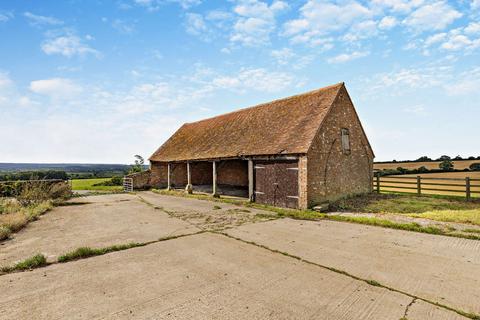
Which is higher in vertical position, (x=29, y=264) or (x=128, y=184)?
(x=128, y=184)

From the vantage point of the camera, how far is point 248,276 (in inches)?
190

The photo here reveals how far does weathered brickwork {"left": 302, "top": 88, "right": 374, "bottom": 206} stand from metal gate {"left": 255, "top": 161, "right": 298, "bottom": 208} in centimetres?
78

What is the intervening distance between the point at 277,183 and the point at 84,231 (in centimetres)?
834

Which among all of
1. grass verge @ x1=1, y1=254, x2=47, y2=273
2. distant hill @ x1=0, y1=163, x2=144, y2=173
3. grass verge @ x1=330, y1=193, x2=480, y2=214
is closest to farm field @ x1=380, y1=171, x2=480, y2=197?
grass verge @ x1=330, y1=193, x2=480, y2=214

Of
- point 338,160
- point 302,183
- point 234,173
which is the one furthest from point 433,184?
point 234,173

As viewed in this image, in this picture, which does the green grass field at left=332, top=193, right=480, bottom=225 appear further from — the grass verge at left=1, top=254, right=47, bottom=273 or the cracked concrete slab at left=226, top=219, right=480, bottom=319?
the grass verge at left=1, top=254, right=47, bottom=273

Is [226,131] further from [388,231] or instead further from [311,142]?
[388,231]

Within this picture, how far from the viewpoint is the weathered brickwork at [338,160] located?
12414mm

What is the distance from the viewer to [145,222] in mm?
9820

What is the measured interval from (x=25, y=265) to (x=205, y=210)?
727cm

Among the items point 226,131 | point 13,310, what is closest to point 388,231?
point 13,310

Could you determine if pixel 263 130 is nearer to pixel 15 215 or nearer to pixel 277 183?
pixel 277 183

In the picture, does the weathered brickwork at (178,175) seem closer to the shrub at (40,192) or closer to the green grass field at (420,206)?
the shrub at (40,192)

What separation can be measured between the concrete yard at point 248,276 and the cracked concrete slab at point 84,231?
0.07 meters
